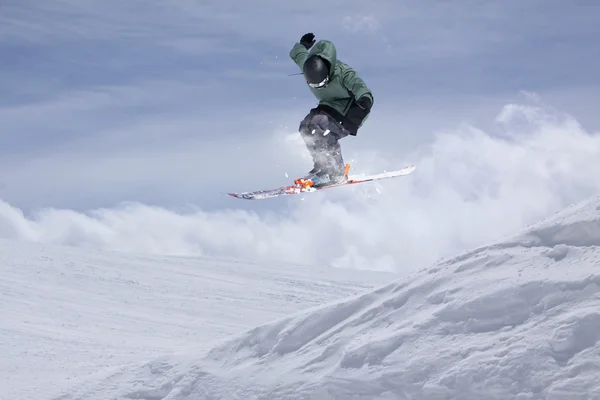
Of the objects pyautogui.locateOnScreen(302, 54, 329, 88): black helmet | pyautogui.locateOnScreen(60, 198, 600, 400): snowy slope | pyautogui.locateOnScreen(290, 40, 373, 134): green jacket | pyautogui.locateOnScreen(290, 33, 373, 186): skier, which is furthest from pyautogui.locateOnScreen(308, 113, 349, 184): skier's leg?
pyautogui.locateOnScreen(60, 198, 600, 400): snowy slope

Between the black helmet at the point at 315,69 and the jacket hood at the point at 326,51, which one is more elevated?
the jacket hood at the point at 326,51

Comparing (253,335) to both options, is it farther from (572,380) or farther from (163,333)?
(163,333)

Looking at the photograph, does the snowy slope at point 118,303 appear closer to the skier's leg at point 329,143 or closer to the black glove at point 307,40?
the skier's leg at point 329,143

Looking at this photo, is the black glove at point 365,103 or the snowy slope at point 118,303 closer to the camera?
the black glove at point 365,103

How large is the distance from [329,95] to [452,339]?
12.4 feet

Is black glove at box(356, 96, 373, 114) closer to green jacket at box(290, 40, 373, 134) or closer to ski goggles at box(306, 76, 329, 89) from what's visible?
green jacket at box(290, 40, 373, 134)

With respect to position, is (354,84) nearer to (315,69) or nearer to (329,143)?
(315,69)

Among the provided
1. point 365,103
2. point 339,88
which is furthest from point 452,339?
point 339,88

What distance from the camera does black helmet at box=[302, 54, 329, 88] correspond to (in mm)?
7840

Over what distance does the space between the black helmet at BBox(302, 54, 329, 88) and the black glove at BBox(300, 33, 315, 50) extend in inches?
14.1

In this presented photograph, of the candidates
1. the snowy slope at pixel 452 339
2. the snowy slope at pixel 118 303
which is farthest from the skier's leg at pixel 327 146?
the snowy slope at pixel 118 303

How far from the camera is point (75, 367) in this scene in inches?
445

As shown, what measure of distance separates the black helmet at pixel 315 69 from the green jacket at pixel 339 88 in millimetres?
71

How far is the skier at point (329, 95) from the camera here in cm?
794
